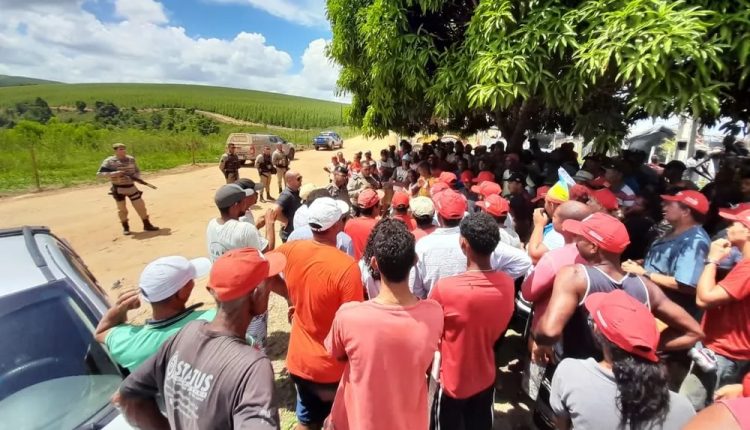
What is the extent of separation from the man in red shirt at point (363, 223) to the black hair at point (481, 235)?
4.18ft

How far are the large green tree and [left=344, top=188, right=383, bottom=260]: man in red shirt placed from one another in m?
1.84

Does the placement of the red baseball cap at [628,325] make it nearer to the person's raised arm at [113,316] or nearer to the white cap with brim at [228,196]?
the person's raised arm at [113,316]

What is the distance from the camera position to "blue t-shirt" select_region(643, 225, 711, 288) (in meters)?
2.49

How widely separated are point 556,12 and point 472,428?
4.24m

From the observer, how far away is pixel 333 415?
72.2 inches

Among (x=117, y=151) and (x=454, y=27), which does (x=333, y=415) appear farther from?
(x=117, y=151)

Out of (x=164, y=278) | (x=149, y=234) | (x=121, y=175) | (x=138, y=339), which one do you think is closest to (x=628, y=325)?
(x=164, y=278)

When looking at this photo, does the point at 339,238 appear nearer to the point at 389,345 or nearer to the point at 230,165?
the point at 389,345

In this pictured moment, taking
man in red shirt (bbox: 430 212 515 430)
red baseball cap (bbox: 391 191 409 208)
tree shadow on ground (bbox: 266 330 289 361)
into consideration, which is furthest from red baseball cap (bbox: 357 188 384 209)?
tree shadow on ground (bbox: 266 330 289 361)

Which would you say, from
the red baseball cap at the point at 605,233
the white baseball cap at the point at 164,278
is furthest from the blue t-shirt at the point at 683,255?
the white baseball cap at the point at 164,278

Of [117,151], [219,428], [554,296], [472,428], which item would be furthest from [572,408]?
[117,151]

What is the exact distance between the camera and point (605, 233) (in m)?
1.96

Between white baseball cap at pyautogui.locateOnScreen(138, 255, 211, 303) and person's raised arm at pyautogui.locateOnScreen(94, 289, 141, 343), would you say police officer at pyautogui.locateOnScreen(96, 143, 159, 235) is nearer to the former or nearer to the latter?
person's raised arm at pyautogui.locateOnScreen(94, 289, 141, 343)

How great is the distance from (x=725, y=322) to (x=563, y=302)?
1.10 metres
